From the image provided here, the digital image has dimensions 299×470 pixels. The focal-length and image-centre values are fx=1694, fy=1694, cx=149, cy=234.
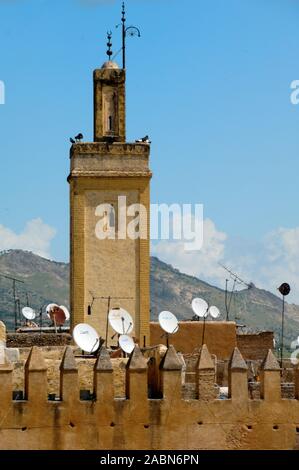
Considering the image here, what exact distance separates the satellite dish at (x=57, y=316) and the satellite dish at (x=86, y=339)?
12.2 m

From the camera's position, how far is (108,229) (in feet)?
210

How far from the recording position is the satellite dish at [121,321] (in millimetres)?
59000

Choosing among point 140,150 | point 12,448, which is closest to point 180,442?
point 12,448

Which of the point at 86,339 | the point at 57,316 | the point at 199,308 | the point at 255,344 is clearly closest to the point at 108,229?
the point at 199,308

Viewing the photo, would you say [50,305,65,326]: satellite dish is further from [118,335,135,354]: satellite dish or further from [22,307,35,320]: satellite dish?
[118,335,135,354]: satellite dish

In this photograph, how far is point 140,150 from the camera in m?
63.9

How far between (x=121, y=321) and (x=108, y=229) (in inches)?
223

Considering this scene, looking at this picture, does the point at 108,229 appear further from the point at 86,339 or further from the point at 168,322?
the point at 86,339

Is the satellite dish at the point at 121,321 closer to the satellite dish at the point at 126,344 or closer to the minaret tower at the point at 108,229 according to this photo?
the satellite dish at the point at 126,344

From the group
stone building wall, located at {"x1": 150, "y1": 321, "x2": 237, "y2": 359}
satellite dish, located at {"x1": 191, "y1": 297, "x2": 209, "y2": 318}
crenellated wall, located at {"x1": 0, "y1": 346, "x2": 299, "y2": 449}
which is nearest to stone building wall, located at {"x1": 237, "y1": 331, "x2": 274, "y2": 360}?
stone building wall, located at {"x1": 150, "y1": 321, "x2": 237, "y2": 359}

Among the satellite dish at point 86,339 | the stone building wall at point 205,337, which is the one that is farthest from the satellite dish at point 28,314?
the satellite dish at point 86,339

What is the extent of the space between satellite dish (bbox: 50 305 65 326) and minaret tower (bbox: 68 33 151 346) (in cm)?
368
